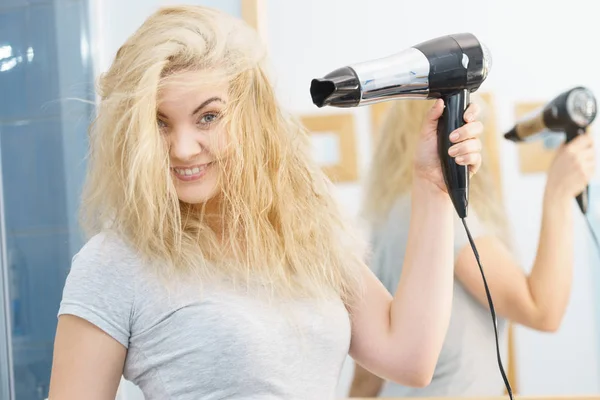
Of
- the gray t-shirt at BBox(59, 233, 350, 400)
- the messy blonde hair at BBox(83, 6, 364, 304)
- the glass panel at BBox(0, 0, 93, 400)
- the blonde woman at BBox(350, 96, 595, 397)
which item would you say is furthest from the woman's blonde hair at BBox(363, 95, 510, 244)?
the glass panel at BBox(0, 0, 93, 400)

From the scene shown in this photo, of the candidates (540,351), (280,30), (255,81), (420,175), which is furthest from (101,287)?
(540,351)

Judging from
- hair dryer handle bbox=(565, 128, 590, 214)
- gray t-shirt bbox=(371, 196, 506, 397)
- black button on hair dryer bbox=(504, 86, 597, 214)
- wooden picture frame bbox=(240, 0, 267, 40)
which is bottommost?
gray t-shirt bbox=(371, 196, 506, 397)

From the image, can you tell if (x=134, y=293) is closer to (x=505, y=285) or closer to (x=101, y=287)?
(x=101, y=287)

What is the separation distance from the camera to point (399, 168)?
Result: 1213mm

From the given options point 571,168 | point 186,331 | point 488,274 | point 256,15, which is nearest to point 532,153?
point 571,168

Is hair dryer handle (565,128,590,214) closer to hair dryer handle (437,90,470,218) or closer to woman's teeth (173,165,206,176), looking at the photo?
hair dryer handle (437,90,470,218)

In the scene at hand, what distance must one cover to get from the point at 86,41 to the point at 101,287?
1.94 feet

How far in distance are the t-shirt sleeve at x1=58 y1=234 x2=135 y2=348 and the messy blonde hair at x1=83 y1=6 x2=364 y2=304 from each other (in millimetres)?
37

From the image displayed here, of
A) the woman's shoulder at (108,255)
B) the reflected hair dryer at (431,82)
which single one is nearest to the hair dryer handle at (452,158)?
the reflected hair dryer at (431,82)

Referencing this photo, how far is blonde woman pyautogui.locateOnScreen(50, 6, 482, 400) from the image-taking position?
0.84m

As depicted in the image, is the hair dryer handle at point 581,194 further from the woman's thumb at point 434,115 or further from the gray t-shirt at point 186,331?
the gray t-shirt at point 186,331

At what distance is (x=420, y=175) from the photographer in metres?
0.96

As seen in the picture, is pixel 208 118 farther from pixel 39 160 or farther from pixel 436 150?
pixel 39 160

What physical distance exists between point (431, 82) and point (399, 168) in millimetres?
341
